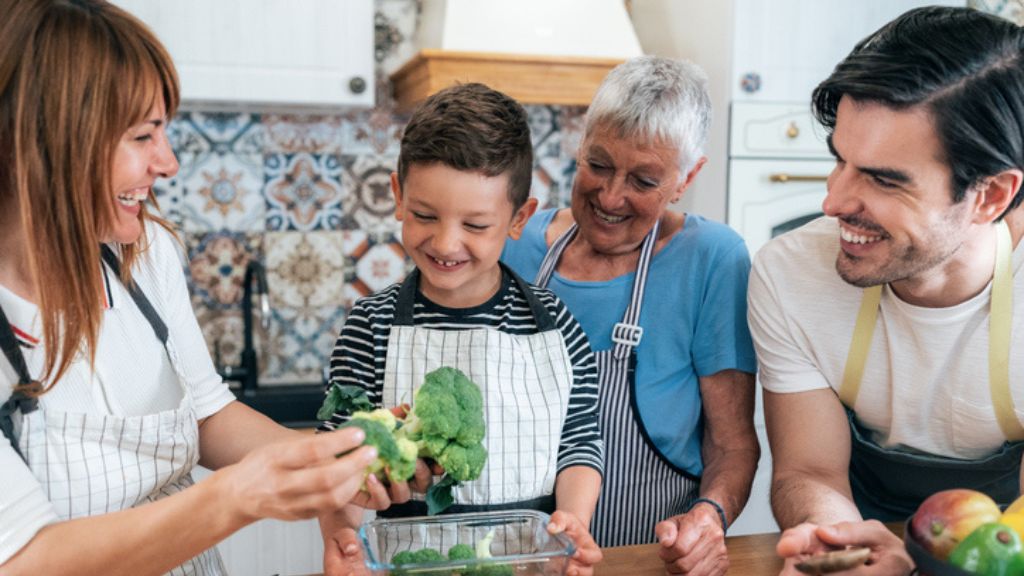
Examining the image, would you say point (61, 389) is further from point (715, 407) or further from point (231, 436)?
point (715, 407)

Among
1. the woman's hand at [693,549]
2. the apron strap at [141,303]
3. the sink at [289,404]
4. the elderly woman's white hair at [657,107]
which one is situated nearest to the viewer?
the woman's hand at [693,549]

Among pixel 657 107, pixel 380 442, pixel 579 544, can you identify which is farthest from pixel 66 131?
pixel 657 107

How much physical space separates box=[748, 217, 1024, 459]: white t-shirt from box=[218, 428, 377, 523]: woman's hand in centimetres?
82

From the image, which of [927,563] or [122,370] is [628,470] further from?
[122,370]

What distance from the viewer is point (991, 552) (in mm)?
917

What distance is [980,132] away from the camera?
1.33 m

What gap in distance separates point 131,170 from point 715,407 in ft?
3.42

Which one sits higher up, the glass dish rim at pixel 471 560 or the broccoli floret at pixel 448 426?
the broccoli floret at pixel 448 426

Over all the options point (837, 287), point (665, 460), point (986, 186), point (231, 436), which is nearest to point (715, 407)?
point (665, 460)

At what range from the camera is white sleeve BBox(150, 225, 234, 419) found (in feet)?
4.72

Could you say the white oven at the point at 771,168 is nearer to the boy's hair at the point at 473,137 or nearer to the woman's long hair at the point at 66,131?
the boy's hair at the point at 473,137

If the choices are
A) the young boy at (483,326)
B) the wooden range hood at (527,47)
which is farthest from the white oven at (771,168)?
the young boy at (483,326)

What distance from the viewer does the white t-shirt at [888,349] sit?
1452 mm

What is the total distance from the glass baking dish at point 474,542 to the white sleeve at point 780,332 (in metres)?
0.58
